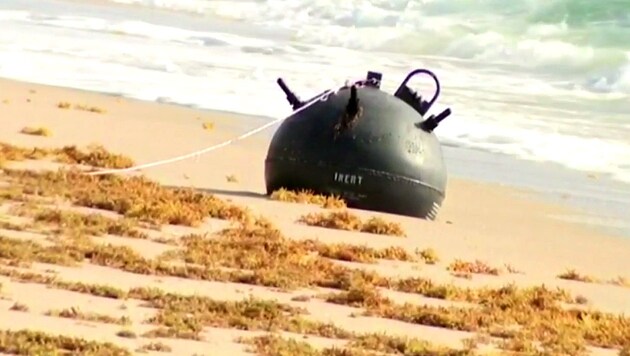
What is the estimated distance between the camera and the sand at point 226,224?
7391 millimetres

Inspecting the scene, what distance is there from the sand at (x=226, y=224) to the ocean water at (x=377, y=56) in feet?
9.28

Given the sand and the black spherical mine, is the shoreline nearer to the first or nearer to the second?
the sand

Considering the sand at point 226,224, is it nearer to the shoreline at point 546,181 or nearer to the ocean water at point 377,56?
the shoreline at point 546,181

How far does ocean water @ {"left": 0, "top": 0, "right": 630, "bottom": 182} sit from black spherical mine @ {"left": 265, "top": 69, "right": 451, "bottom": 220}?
5.98 metres

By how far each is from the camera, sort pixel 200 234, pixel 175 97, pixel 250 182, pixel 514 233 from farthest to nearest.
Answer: pixel 175 97
pixel 250 182
pixel 514 233
pixel 200 234

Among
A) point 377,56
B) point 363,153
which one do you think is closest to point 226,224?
point 363,153

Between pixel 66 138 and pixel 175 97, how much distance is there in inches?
268

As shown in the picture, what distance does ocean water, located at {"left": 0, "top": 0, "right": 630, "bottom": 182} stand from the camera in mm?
21031

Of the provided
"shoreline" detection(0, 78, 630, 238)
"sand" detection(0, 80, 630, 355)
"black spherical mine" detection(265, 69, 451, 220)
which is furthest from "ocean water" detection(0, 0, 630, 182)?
"black spherical mine" detection(265, 69, 451, 220)

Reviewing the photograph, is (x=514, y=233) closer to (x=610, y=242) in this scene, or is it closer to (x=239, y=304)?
(x=610, y=242)

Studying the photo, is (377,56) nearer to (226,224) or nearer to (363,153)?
(363,153)

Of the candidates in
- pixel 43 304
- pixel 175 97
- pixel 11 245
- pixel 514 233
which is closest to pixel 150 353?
pixel 43 304

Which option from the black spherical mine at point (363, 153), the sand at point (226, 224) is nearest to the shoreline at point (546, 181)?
the sand at point (226, 224)

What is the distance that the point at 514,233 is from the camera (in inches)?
493
